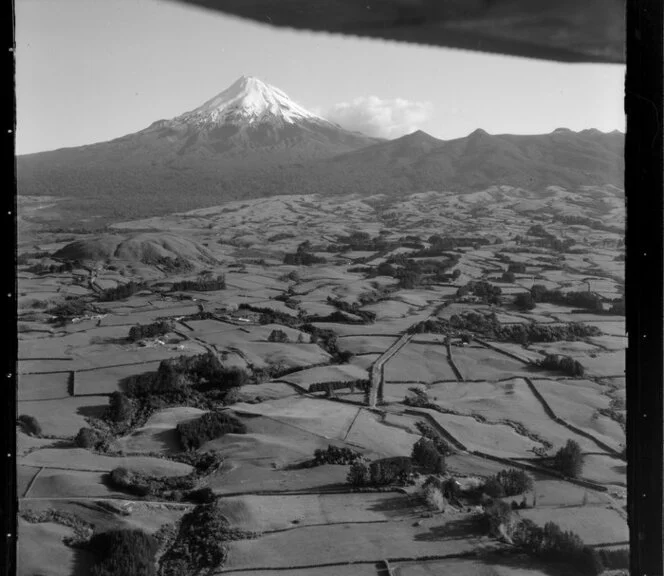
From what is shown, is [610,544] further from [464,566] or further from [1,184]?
[1,184]

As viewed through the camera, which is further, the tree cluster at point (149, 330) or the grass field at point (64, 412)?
the tree cluster at point (149, 330)

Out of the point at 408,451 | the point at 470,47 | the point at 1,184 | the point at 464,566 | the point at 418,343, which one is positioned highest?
the point at 470,47

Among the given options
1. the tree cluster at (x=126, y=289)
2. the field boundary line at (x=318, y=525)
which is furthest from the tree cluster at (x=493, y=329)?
the tree cluster at (x=126, y=289)

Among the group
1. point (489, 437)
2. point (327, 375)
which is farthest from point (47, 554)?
point (489, 437)

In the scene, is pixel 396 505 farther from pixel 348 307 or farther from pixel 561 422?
pixel 348 307

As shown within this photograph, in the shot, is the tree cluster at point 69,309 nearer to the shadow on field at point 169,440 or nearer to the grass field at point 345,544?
the shadow on field at point 169,440

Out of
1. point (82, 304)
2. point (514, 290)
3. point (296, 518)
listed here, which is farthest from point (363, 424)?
point (82, 304)

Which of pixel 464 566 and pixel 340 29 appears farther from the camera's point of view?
pixel 340 29
